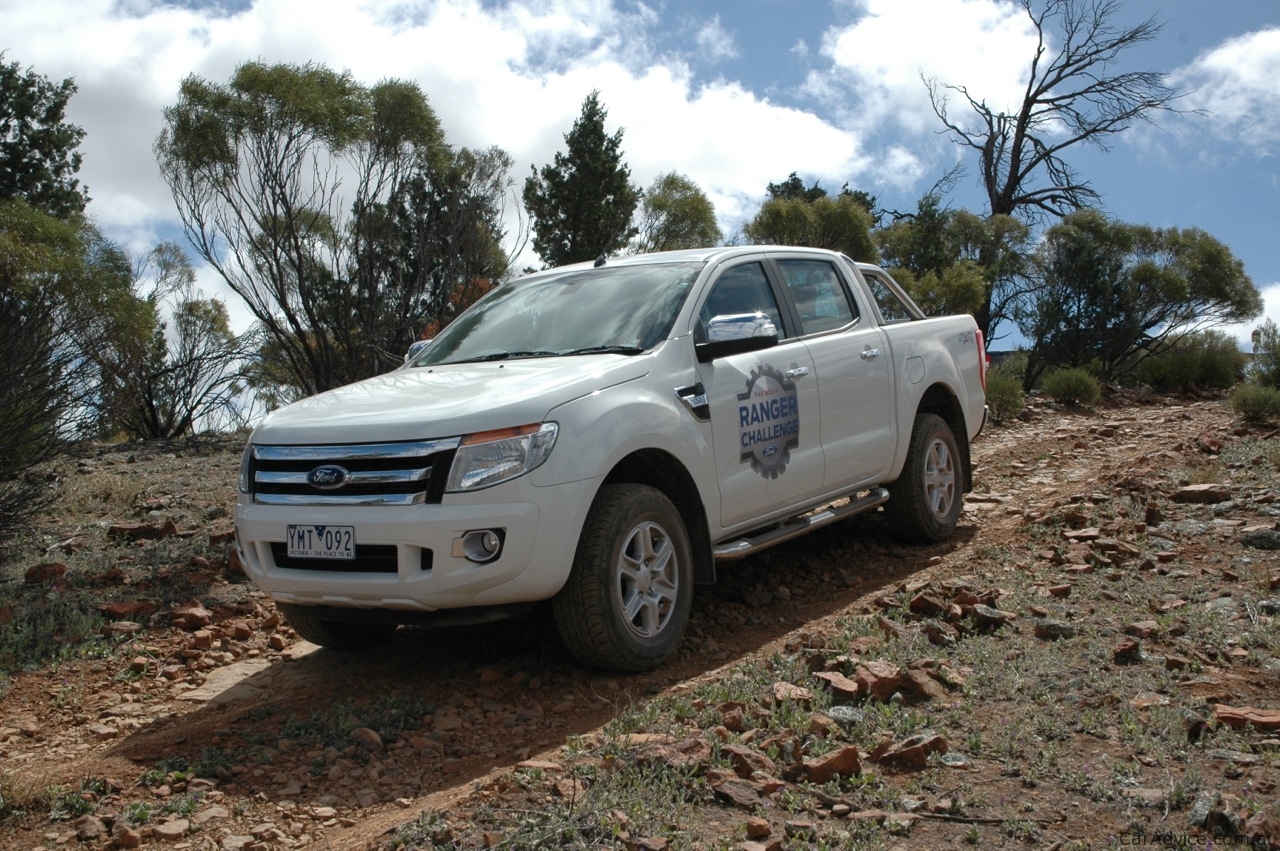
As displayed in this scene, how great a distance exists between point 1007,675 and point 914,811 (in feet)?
4.11

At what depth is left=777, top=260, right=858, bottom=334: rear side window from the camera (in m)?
6.42

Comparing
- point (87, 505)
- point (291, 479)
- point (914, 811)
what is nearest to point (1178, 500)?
point (914, 811)

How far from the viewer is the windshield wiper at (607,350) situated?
208 inches

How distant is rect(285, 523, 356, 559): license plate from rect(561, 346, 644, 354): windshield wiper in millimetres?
1408

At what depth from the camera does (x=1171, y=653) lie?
471cm

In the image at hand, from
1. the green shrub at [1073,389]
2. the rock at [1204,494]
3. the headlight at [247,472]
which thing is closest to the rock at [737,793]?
the headlight at [247,472]

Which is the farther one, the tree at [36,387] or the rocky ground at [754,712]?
the tree at [36,387]

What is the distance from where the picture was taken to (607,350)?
535 centimetres

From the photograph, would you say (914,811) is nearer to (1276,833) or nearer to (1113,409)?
(1276,833)

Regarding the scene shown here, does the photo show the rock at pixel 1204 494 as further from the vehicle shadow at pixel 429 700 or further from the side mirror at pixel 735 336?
the side mirror at pixel 735 336

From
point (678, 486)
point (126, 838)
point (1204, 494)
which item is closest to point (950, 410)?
point (1204, 494)

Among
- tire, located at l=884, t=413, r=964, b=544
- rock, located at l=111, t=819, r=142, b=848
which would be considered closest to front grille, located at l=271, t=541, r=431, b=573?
rock, located at l=111, t=819, r=142, b=848

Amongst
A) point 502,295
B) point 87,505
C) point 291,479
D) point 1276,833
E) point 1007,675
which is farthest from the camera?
point 87,505

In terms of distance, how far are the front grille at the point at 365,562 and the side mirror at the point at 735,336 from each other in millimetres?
1667
